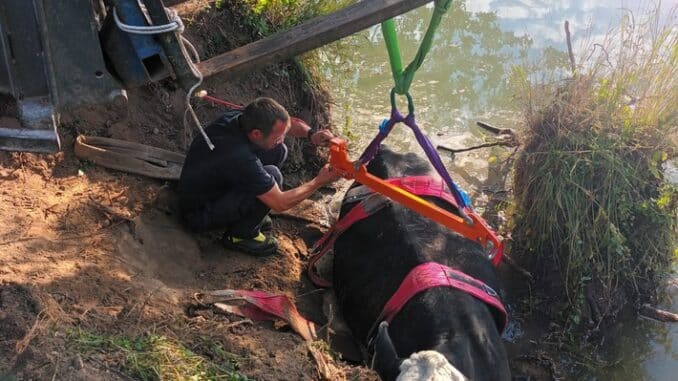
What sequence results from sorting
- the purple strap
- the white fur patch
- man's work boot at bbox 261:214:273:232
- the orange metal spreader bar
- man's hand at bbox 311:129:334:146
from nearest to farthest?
1. the white fur patch
2. the purple strap
3. the orange metal spreader bar
4. man's hand at bbox 311:129:334:146
5. man's work boot at bbox 261:214:273:232

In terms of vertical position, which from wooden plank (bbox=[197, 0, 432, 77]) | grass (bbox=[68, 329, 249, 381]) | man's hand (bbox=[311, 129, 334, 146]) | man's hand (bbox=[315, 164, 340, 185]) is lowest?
grass (bbox=[68, 329, 249, 381])

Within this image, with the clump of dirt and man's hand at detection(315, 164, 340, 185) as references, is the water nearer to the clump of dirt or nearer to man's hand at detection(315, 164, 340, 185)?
the clump of dirt

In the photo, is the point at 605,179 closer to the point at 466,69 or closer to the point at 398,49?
the point at 398,49

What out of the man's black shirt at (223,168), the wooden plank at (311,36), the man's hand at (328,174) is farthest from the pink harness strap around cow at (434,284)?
the wooden plank at (311,36)

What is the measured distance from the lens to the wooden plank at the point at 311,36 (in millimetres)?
2818

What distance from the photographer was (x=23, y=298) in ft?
10.0

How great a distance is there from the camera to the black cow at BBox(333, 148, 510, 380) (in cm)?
352

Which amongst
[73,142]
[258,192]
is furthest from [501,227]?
[73,142]

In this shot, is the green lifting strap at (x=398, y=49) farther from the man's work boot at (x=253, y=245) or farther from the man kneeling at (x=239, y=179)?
the man's work boot at (x=253, y=245)

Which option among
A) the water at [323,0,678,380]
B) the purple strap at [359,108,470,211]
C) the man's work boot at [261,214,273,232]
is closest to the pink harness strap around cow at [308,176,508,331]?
the purple strap at [359,108,470,211]

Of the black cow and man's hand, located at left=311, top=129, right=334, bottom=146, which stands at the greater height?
man's hand, located at left=311, top=129, right=334, bottom=146

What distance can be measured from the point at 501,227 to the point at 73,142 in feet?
12.1

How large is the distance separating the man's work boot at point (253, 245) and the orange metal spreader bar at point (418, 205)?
1.04 meters

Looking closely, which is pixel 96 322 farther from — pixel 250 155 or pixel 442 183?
pixel 442 183
